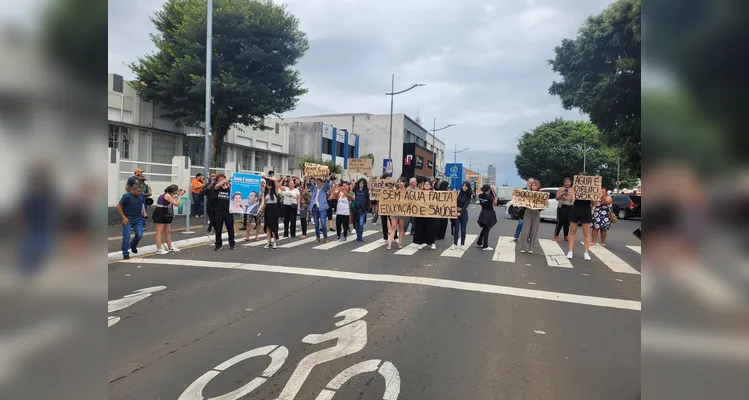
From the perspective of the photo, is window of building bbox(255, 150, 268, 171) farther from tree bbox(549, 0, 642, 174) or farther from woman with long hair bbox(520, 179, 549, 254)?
woman with long hair bbox(520, 179, 549, 254)

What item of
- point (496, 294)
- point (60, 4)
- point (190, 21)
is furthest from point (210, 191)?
point (190, 21)

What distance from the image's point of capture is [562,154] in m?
55.9

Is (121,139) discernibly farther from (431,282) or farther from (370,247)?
(431,282)

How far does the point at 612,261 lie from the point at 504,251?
7.93 feet

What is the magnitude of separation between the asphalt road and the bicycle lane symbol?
18 mm

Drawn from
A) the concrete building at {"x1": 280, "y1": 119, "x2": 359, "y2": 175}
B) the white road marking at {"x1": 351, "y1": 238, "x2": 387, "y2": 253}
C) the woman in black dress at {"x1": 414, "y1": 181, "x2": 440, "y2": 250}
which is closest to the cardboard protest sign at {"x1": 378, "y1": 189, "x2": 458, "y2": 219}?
the woman in black dress at {"x1": 414, "y1": 181, "x2": 440, "y2": 250}

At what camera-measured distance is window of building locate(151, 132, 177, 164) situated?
24.9 meters

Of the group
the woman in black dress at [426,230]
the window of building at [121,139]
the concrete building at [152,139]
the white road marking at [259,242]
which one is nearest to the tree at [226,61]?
the concrete building at [152,139]

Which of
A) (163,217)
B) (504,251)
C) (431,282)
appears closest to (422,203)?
(504,251)

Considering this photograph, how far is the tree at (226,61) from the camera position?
22000 millimetres

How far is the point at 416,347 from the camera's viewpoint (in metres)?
4.52

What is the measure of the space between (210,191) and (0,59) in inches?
424

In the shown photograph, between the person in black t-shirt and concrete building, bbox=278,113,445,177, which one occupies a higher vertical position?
concrete building, bbox=278,113,445,177

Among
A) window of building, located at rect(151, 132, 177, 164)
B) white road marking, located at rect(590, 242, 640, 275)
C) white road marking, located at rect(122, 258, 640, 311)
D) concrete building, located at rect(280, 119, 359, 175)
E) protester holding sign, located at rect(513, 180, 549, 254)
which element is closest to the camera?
white road marking, located at rect(122, 258, 640, 311)
